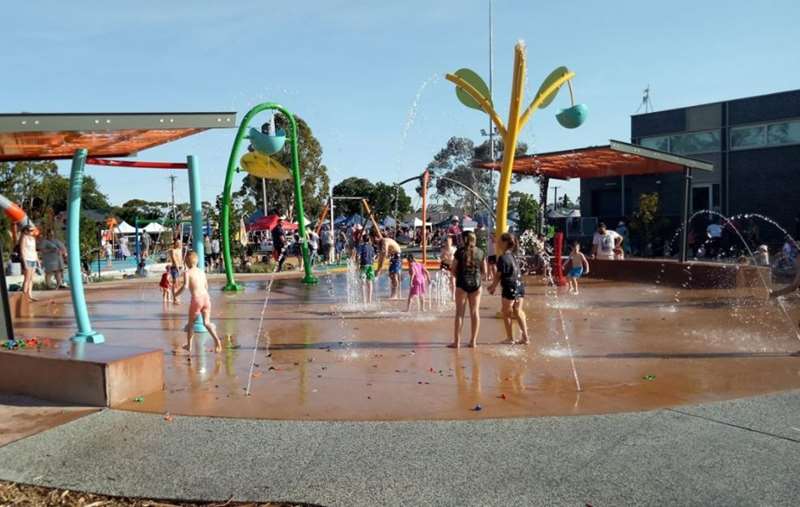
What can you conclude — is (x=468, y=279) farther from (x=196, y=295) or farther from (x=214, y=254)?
(x=214, y=254)

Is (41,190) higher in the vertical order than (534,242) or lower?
higher

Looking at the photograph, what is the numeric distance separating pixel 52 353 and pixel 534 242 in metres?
20.0

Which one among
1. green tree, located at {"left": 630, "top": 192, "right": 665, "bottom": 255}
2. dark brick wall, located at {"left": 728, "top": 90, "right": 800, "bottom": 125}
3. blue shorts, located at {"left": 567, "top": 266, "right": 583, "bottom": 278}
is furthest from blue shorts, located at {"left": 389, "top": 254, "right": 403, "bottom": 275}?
dark brick wall, located at {"left": 728, "top": 90, "right": 800, "bottom": 125}

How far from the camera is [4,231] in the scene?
27.5 m

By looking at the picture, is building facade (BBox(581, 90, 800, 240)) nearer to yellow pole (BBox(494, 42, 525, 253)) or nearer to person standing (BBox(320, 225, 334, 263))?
person standing (BBox(320, 225, 334, 263))

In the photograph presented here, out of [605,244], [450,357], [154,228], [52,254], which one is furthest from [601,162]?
[154,228]

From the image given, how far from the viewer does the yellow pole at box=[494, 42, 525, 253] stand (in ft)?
36.2

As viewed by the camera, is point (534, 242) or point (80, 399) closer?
point (80, 399)

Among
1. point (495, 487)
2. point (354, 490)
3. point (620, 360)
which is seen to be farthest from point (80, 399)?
point (620, 360)

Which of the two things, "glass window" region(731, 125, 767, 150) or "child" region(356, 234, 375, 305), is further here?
"glass window" region(731, 125, 767, 150)

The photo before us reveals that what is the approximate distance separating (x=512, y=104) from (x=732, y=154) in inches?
897

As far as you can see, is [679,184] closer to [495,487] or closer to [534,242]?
[534,242]

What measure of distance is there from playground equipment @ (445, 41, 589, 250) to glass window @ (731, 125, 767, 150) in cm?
1877

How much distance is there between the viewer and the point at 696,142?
1232 inches
